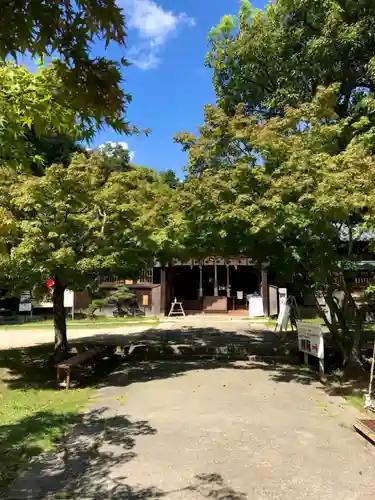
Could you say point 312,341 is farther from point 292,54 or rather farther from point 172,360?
point 292,54

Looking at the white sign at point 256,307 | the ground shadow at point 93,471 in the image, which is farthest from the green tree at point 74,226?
the white sign at point 256,307

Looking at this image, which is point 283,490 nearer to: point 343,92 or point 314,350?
point 314,350

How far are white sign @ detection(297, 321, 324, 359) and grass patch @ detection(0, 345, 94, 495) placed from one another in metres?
5.15

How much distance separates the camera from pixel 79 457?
561 centimetres

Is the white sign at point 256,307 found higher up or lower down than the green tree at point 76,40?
lower down

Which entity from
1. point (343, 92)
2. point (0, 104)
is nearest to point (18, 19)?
point (0, 104)

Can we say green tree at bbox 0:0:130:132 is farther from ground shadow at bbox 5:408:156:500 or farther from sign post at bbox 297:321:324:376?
sign post at bbox 297:321:324:376

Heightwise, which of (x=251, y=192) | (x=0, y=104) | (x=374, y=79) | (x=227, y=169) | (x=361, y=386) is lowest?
(x=361, y=386)

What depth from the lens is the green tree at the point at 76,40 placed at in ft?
7.95

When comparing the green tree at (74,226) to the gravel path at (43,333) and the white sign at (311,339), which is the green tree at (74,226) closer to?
the white sign at (311,339)

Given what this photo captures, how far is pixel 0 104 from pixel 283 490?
14.3 feet

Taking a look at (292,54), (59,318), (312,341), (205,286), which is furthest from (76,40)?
(205,286)

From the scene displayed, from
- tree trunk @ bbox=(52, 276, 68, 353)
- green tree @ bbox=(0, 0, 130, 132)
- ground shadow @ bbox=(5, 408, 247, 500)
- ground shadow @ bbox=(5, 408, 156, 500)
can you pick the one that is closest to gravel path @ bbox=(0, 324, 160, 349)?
tree trunk @ bbox=(52, 276, 68, 353)

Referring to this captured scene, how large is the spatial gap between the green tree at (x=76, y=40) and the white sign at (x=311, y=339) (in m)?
9.00
